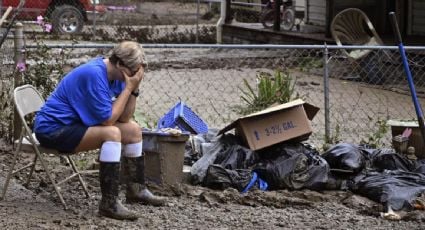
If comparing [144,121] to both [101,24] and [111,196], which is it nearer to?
[111,196]

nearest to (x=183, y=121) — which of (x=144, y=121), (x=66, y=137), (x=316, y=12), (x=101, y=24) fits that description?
(x=144, y=121)

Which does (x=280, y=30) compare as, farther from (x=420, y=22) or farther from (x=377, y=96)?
(x=377, y=96)

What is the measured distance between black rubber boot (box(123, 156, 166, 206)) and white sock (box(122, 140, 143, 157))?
3 centimetres

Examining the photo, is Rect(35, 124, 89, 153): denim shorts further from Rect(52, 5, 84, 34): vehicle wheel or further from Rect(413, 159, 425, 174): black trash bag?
Rect(52, 5, 84, 34): vehicle wheel

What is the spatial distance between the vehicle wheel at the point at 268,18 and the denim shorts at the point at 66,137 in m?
13.2

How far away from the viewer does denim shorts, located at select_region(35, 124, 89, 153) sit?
491 centimetres

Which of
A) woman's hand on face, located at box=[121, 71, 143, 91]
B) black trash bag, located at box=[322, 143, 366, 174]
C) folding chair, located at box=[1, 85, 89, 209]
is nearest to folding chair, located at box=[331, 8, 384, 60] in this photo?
black trash bag, located at box=[322, 143, 366, 174]

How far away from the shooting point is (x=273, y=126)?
604 cm

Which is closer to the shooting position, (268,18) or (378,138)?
(378,138)

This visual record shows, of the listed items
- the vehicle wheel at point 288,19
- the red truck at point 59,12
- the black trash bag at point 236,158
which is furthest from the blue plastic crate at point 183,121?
the red truck at point 59,12

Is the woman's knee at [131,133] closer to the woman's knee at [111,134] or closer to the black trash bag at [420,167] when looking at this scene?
the woman's knee at [111,134]

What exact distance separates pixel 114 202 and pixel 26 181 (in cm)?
105

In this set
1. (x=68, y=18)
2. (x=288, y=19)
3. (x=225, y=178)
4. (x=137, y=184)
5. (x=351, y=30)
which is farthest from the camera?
(x=68, y=18)

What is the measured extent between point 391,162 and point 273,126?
0.94 metres
